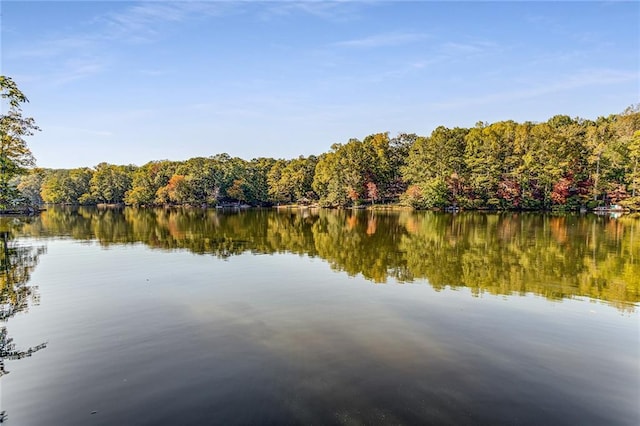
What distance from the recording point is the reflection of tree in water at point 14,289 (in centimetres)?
836

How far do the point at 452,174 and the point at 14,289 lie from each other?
6973 cm

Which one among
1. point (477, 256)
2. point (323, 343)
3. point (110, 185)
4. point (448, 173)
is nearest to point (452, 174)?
point (448, 173)

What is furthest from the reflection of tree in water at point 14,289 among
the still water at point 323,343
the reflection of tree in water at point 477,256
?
the reflection of tree in water at point 477,256

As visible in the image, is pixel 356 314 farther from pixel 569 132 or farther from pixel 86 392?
pixel 569 132

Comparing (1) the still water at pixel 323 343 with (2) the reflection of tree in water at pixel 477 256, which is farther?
(2) the reflection of tree in water at pixel 477 256

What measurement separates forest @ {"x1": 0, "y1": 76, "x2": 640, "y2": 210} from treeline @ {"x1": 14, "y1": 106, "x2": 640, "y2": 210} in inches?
7.2

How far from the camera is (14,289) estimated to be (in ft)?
45.7

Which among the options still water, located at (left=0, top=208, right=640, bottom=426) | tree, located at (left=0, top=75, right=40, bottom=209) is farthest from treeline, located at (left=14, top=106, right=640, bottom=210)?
still water, located at (left=0, top=208, right=640, bottom=426)

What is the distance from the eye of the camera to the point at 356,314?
1078 centimetres

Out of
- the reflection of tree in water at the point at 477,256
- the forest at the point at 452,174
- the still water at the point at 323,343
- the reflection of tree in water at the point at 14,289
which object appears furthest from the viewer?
the forest at the point at 452,174

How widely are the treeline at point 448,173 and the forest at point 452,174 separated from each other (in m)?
0.18

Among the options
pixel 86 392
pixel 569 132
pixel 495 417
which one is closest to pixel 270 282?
pixel 86 392

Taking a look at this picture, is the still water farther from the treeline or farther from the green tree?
the green tree

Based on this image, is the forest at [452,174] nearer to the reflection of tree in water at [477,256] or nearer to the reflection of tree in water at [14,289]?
the reflection of tree in water at [14,289]
